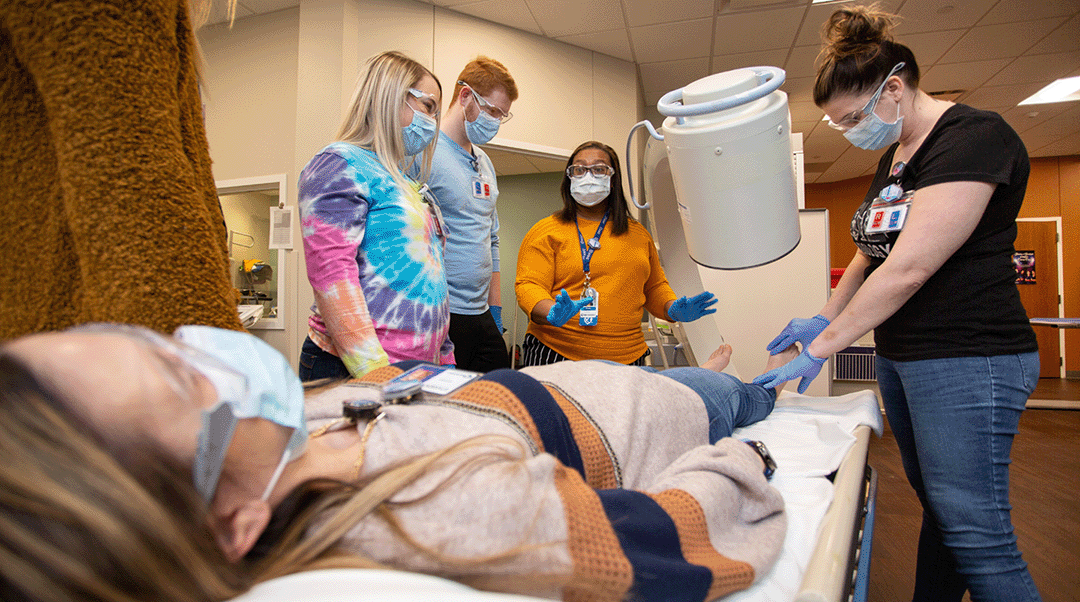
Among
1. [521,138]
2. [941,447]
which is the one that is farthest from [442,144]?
[521,138]

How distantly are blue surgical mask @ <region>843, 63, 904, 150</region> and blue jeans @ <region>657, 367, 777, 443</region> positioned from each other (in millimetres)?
573

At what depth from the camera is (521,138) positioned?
3.36 m

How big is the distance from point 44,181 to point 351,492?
41 centimetres

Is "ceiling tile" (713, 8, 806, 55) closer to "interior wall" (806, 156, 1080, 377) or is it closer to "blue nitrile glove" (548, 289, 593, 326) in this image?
"blue nitrile glove" (548, 289, 593, 326)

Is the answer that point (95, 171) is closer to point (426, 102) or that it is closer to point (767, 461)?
point (426, 102)

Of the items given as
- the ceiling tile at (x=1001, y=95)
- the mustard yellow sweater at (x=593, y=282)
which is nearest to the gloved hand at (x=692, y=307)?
the mustard yellow sweater at (x=593, y=282)

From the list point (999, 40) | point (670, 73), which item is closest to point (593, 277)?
point (670, 73)

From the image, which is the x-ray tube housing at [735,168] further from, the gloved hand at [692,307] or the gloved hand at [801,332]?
the gloved hand at [692,307]

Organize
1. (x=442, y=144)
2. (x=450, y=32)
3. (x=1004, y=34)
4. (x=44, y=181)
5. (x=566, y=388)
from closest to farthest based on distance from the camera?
(x=44, y=181), (x=566, y=388), (x=442, y=144), (x=450, y=32), (x=1004, y=34)

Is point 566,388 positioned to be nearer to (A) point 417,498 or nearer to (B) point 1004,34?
(A) point 417,498

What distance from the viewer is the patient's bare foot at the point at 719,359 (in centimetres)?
157

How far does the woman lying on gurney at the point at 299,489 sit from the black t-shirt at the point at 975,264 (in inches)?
21.8

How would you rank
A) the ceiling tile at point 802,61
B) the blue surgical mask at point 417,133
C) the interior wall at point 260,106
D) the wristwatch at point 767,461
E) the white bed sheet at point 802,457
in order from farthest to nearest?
1. the ceiling tile at point 802,61
2. the interior wall at point 260,106
3. the blue surgical mask at point 417,133
4. the wristwatch at point 767,461
5. the white bed sheet at point 802,457

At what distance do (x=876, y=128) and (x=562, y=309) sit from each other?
2.78ft
